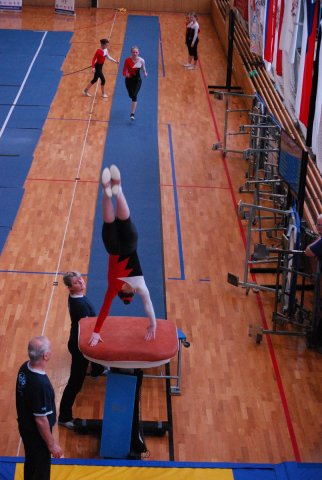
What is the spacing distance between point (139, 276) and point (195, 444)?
162 cm

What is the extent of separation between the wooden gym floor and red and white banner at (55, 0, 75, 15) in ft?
32.1

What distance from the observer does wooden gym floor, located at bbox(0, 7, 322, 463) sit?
6781 millimetres

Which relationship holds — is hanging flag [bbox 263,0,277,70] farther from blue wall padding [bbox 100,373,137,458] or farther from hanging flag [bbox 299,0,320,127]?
blue wall padding [bbox 100,373,137,458]

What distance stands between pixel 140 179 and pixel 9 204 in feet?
7.51

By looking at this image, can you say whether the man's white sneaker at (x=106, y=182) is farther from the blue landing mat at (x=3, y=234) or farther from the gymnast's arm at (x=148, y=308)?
the blue landing mat at (x=3, y=234)

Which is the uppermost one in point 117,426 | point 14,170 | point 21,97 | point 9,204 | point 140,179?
point 117,426

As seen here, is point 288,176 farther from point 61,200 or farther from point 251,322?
point 61,200

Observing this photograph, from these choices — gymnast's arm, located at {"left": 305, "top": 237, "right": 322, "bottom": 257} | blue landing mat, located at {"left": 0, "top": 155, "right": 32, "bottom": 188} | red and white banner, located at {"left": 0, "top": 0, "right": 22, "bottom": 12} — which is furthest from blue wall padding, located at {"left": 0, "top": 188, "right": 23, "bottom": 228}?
red and white banner, located at {"left": 0, "top": 0, "right": 22, "bottom": 12}

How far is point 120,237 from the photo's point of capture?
20.4ft

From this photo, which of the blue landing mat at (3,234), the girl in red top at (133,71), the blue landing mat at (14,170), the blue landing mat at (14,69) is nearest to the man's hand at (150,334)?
the blue landing mat at (3,234)

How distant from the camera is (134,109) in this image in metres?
14.9

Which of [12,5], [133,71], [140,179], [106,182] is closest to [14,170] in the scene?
[140,179]

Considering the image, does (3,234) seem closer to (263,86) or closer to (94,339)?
(94,339)

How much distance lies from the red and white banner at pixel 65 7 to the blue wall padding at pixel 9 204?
47.2ft
